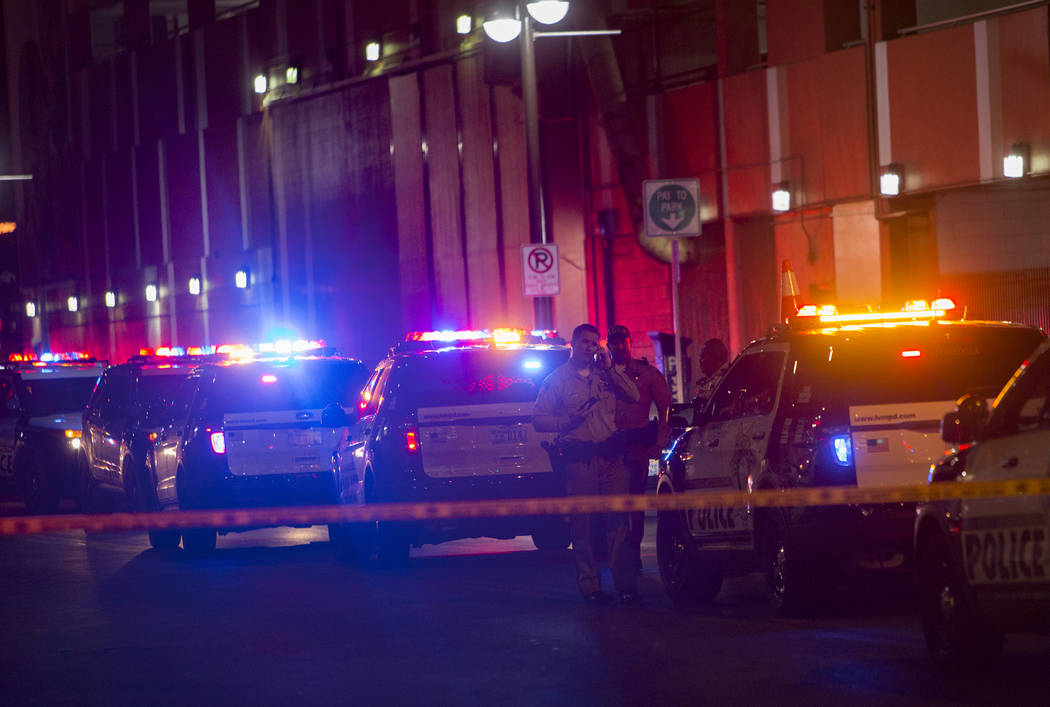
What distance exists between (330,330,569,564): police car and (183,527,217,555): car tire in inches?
109

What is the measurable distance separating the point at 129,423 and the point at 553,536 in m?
5.96

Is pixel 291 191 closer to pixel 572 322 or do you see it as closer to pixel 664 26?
pixel 572 322

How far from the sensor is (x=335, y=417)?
1650 centimetres

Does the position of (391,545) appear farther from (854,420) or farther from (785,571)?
(854,420)

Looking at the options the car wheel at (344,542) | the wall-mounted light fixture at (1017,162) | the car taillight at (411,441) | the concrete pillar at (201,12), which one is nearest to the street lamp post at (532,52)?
the wall-mounted light fixture at (1017,162)

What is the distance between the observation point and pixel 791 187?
85.7 ft

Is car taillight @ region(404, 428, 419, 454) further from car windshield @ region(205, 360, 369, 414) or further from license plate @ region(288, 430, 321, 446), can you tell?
license plate @ region(288, 430, 321, 446)

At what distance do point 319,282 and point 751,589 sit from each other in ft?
99.0

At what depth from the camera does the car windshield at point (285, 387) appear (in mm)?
17422

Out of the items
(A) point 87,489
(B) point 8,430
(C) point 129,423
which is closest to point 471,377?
(C) point 129,423

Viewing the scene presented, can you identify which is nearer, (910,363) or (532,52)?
(910,363)

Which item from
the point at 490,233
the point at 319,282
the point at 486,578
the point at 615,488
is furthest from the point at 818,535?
the point at 319,282

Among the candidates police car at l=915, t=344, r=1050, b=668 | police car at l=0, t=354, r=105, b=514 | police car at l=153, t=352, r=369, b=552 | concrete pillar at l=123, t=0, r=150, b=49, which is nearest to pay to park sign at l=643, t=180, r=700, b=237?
police car at l=153, t=352, r=369, b=552

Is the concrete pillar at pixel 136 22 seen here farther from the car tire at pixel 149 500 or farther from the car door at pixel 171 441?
the car door at pixel 171 441
